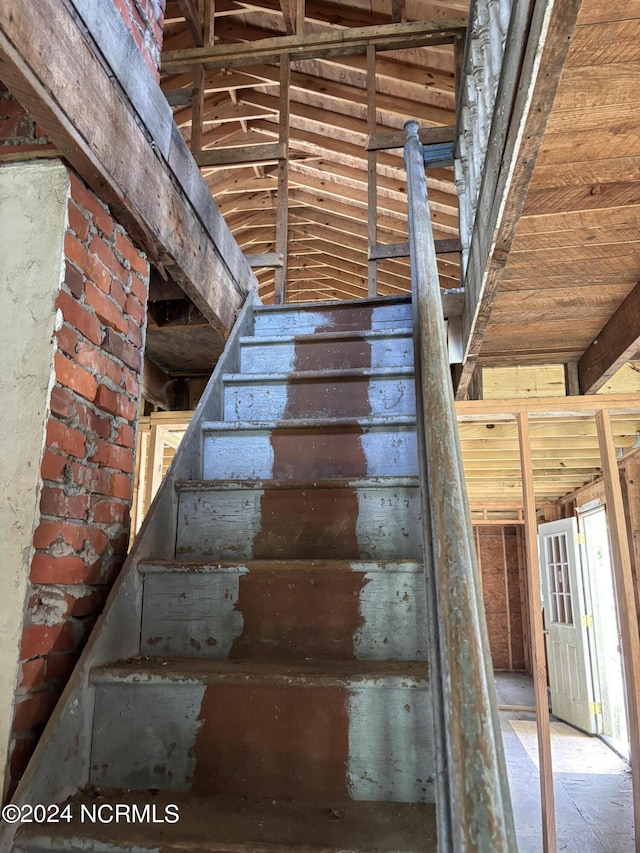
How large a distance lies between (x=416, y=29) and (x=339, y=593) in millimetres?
3487

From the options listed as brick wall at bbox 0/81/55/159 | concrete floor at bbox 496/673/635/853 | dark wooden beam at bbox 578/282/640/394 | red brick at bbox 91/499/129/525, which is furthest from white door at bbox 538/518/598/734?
brick wall at bbox 0/81/55/159

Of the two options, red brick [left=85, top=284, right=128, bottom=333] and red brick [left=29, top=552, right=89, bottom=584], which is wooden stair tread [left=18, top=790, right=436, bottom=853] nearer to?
red brick [left=29, top=552, right=89, bottom=584]

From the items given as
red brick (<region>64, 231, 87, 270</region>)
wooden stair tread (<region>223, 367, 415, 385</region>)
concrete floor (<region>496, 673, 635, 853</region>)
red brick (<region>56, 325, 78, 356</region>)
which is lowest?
concrete floor (<region>496, 673, 635, 853</region>)

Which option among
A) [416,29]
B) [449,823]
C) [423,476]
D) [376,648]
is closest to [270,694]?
[376,648]

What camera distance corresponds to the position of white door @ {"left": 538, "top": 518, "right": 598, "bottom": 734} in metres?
6.50

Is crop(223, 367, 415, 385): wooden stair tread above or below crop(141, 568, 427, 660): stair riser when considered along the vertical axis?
above

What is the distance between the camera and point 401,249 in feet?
10.4

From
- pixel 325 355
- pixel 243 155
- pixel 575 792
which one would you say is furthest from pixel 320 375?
pixel 575 792

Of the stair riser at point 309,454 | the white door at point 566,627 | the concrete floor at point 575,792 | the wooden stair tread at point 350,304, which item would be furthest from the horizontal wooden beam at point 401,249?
the white door at point 566,627

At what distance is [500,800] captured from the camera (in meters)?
0.60

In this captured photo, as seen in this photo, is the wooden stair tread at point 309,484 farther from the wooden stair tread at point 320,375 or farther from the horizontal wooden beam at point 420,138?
the horizontal wooden beam at point 420,138

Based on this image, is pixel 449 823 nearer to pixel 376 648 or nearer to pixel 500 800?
pixel 500 800

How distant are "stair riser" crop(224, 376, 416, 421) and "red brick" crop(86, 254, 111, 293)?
2.49 ft

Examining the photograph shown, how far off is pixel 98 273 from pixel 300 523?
852 millimetres
